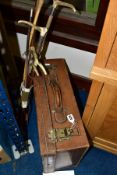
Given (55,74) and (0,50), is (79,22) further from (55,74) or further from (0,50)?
(0,50)

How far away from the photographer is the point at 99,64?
0.78 meters

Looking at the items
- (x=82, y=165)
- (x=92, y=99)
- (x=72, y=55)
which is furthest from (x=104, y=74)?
(x=82, y=165)

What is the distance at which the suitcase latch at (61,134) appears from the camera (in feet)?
3.34

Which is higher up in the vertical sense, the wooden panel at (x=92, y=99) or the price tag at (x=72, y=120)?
the wooden panel at (x=92, y=99)

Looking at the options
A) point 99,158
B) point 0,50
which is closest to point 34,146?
point 99,158

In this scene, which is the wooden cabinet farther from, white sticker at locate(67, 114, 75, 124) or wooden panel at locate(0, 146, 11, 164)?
wooden panel at locate(0, 146, 11, 164)

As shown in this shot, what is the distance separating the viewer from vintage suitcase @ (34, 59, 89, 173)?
1.01m

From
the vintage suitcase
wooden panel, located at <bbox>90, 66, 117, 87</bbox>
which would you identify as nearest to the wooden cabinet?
wooden panel, located at <bbox>90, 66, 117, 87</bbox>

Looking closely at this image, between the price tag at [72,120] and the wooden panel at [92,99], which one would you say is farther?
the price tag at [72,120]

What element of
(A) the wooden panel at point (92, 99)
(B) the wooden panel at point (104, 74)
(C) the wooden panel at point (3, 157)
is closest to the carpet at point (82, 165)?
(C) the wooden panel at point (3, 157)

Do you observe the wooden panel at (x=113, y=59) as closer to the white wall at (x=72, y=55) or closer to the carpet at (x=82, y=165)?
the white wall at (x=72, y=55)

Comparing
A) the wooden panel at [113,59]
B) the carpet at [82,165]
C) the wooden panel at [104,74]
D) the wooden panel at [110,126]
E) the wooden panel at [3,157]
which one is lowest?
the carpet at [82,165]

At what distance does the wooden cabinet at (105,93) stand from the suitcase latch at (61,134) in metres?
0.13

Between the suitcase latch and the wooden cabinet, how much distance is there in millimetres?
125
